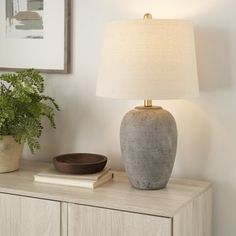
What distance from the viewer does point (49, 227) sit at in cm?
165

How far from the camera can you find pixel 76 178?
1.74 meters

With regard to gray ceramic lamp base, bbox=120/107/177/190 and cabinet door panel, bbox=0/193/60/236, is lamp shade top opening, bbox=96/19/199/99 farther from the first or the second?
cabinet door panel, bbox=0/193/60/236

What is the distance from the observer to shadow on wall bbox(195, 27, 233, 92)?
5.84ft

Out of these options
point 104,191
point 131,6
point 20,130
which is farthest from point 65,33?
point 104,191

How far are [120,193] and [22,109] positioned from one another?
1.75 feet

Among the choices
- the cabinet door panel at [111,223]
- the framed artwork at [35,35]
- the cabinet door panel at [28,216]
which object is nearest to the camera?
the cabinet door panel at [111,223]

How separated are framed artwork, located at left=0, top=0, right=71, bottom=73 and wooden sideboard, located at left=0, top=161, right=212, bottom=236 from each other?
0.54 metres

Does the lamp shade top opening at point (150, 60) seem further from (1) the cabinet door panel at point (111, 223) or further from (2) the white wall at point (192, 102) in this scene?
(1) the cabinet door panel at point (111, 223)

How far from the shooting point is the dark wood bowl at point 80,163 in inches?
69.9

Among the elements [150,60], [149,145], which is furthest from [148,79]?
[149,145]

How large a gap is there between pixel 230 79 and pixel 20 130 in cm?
81

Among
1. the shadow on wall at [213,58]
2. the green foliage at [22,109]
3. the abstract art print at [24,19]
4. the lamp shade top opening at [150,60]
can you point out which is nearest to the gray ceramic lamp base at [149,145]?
the lamp shade top opening at [150,60]

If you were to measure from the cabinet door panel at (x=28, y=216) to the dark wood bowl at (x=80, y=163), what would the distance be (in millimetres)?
183

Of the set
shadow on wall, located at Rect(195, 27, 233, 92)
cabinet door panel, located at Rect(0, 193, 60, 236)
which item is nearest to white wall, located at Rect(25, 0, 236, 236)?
shadow on wall, located at Rect(195, 27, 233, 92)
